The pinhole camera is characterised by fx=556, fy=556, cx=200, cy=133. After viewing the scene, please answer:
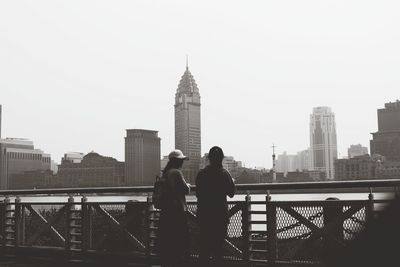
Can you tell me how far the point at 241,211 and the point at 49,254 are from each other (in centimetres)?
412

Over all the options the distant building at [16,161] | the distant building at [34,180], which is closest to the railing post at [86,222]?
the distant building at [34,180]

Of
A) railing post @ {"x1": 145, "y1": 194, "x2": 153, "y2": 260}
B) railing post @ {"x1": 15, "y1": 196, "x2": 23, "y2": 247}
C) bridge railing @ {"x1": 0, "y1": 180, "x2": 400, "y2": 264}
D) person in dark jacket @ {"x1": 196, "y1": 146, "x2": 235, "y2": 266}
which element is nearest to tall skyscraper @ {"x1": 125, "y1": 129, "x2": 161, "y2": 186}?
railing post @ {"x1": 15, "y1": 196, "x2": 23, "y2": 247}

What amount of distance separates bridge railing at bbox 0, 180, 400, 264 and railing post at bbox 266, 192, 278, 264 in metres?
0.01

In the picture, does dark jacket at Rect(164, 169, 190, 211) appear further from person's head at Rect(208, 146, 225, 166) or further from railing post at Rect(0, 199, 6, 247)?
railing post at Rect(0, 199, 6, 247)

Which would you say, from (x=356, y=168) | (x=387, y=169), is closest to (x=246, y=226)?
(x=387, y=169)

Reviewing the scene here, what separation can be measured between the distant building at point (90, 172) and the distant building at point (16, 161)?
25.0m

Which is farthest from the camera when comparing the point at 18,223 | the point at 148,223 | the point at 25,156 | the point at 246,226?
the point at 25,156

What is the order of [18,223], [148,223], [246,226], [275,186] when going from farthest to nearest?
[18,223] → [148,223] → [246,226] → [275,186]

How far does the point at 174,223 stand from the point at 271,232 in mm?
1648

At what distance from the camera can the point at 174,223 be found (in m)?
7.63

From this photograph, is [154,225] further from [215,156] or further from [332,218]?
[332,218]

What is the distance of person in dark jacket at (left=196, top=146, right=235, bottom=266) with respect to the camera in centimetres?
753

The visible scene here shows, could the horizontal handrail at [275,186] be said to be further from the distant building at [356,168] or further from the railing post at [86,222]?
the distant building at [356,168]

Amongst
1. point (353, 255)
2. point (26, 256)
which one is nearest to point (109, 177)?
point (26, 256)
